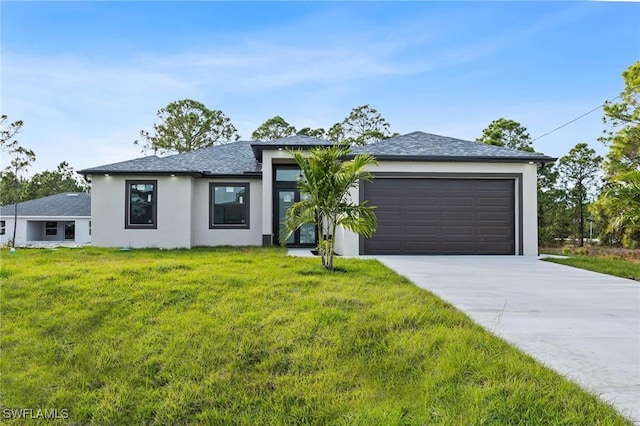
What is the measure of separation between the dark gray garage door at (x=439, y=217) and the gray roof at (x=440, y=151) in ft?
2.37

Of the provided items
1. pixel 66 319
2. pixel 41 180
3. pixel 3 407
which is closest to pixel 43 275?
pixel 66 319

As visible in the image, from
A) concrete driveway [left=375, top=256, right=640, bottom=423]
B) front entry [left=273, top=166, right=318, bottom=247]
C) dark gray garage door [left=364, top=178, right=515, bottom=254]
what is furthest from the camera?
front entry [left=273, top=166, right=318, bottom=247]

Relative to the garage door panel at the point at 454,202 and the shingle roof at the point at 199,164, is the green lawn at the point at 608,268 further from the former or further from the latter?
the shingle roof at the point at 199,164

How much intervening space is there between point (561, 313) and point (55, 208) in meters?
28.4

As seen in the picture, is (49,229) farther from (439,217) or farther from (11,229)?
(439,217)

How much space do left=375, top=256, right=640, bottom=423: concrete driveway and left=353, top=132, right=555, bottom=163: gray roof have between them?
337cm

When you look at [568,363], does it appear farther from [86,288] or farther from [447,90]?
[447,90]

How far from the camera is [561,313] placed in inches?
177

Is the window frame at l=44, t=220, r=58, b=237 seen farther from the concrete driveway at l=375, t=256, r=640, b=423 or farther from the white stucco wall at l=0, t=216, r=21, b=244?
the concrete driveway at l=375, t=256, r=640, b=423

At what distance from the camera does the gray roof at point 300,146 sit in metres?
10.6

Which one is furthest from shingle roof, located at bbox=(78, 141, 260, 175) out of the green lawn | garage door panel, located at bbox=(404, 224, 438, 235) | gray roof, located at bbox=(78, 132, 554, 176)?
the green lawn

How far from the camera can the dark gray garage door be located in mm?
10664

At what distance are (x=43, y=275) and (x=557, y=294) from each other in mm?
8361

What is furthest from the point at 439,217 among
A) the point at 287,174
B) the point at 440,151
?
the point at 287,174
